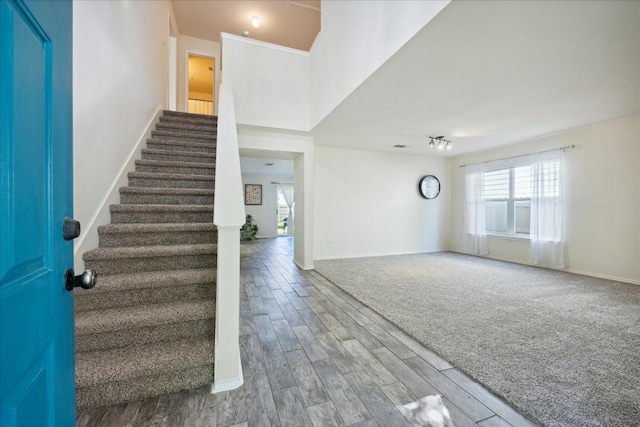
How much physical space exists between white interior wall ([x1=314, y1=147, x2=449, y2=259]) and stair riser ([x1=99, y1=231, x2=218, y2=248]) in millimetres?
3059

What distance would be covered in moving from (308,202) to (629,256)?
4576 millimetres

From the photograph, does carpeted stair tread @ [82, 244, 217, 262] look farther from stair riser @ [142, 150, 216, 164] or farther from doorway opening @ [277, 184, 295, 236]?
doorway opening @ [277, 184, 295, 236]

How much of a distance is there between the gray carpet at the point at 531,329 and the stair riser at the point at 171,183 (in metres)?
2.07

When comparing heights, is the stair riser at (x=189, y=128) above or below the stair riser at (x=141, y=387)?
above

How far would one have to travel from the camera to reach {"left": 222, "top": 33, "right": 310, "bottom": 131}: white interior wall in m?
3.80

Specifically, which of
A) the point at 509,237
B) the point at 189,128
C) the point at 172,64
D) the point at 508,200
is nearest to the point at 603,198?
the point at 508,200

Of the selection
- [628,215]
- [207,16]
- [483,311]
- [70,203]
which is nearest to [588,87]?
[628,215]

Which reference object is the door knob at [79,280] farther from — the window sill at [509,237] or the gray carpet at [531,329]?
the window sill at [509,237]

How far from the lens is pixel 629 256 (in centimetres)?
366

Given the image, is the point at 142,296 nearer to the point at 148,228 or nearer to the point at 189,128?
the point at 148,228

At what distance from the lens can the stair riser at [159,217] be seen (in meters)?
2.33

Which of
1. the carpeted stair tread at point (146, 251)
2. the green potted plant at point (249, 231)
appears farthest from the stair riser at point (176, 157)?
the green potted plant at point (249, 231)

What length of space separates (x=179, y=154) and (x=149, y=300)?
1.94 m

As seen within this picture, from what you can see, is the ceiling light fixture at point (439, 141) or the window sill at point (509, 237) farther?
the window sill at point (509, 237)
